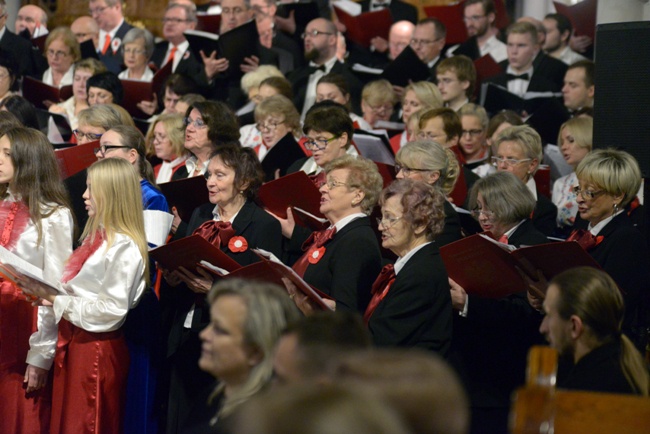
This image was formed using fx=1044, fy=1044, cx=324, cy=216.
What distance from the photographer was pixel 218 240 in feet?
15.8

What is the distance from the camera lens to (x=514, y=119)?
662cm

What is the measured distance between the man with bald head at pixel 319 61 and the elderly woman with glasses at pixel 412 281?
3.92 meters

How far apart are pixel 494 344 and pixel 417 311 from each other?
67cm

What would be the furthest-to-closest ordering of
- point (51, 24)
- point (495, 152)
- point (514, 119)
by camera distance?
1. point (51, 24)
2. point (514, 119)
3. point (495, 152)

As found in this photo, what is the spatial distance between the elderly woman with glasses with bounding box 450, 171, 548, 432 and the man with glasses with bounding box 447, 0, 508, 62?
14.6ft

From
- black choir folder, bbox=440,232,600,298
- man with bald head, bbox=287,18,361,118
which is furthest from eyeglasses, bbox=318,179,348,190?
man with bald head, bbox=287,18,361,118

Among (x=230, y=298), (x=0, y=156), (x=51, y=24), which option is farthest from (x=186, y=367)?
(x=51, y=24)

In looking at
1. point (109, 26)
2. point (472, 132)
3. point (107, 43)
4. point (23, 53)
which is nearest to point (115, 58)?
point (107, 43)

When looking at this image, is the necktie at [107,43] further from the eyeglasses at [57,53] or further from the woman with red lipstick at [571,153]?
the woman with red lipstick at [571,153]

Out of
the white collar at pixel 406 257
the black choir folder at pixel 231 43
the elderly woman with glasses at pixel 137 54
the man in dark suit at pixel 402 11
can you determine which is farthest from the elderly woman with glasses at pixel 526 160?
the man in dark suit at pixel 402 11

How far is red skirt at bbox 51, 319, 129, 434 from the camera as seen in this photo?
14.9 feet

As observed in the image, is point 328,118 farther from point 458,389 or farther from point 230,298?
point 458,389

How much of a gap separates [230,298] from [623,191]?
226 centimetres

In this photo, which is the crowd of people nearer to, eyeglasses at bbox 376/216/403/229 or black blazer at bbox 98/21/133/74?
eyeglasses at bbox 376/216/403/229
